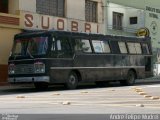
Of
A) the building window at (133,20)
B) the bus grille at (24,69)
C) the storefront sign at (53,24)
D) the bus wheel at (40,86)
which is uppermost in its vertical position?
the building window at (133,20)

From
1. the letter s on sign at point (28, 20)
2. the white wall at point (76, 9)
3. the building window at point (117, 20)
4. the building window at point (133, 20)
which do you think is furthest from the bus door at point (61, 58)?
the building window at point (133, 20)

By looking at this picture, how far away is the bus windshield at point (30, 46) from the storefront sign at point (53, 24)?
567 cm

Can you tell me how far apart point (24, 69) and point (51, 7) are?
9868 millimetres

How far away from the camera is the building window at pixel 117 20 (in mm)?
41688

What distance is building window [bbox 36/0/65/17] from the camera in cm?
3314

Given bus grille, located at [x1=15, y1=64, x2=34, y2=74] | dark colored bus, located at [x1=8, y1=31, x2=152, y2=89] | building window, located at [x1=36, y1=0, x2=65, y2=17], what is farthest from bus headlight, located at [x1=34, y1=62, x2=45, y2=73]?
building window, located at [x1=36, y1=0, x2=65, y2=17]

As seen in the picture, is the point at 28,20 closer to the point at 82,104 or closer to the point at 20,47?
the point at 20,47

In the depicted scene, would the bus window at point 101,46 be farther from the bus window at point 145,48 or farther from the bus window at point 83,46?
A: the bus window at point 145,48

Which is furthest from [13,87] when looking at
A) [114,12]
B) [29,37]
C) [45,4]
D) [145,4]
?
[145,4]

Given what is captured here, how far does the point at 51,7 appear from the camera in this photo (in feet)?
112

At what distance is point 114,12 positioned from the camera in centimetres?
4125

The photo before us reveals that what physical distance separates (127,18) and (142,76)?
12.4m

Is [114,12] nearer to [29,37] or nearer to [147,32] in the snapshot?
[147,32]

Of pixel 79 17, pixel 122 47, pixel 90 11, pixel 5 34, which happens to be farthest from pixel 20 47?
pixel 90 11
